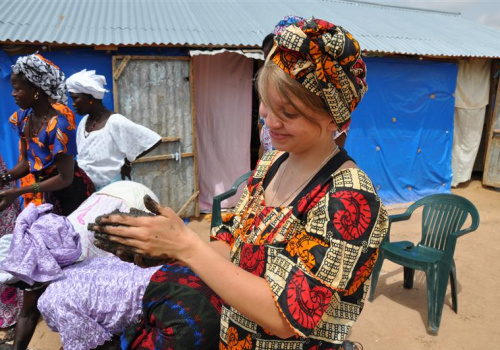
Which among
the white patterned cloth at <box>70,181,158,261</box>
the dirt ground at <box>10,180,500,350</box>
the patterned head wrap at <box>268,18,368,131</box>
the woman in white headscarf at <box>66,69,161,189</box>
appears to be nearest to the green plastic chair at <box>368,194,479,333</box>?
the dirt ground at <box>10,180,500,350</box>

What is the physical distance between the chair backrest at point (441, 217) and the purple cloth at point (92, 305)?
124 inches

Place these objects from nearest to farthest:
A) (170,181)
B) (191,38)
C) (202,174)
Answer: (191,38) < (170,181) < (202,174)

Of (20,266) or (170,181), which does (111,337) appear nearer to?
(20,266)

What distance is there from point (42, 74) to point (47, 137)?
1.68 ft

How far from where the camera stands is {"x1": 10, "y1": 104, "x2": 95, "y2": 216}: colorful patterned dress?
2.64m

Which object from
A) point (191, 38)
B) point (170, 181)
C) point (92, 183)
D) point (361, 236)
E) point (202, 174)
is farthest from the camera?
point (202, 174)

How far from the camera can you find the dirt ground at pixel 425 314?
3.27 metres

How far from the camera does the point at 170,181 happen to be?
5867 mm

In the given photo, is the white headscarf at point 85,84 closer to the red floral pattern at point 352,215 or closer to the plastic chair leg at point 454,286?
the red floral pattern at point 352,215

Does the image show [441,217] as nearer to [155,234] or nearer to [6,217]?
[155,234]

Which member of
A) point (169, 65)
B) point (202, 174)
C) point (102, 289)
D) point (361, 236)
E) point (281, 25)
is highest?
point (281, 25)

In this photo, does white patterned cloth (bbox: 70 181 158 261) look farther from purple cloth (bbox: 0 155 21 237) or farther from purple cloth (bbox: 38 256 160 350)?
purple cloth (bbox: 0 155 21 237)

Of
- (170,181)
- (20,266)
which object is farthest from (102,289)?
(170,181)

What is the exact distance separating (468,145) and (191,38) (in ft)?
21.2
